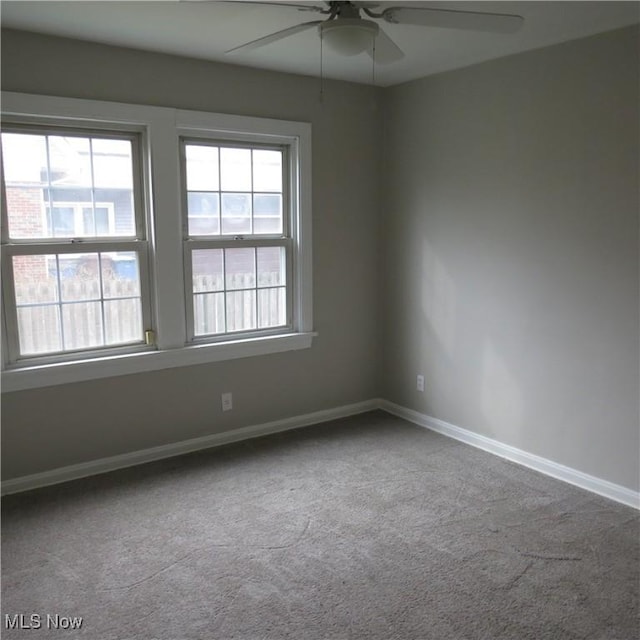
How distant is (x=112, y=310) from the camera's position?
353cm

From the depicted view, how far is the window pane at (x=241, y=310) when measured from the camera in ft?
13.0

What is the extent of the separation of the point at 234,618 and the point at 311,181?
9.00ft

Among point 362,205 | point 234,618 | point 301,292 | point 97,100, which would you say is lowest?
point 234,618

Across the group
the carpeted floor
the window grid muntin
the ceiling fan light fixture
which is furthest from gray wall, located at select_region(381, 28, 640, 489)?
the window grid muntin

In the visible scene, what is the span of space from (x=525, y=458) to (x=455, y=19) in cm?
251

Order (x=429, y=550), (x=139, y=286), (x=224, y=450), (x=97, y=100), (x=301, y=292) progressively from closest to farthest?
(x=429, y=550) < (x=97, y=100) < (x=139, y=286) < (x=224, y=450) < (x=301, y=292)

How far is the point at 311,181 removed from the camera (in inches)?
161

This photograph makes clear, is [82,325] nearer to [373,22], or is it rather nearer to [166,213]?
[166,213]

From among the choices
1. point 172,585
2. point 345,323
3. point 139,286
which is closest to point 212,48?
point 139,286

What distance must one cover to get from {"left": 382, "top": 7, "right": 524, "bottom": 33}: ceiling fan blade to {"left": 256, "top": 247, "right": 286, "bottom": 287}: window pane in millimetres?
2013

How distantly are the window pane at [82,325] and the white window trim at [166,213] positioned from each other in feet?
0.36

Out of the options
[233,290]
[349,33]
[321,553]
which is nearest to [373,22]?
[349,33]

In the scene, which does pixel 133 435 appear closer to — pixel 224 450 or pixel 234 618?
pixel 224 450

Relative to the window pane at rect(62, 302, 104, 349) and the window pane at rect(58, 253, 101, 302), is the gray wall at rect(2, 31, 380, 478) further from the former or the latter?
the window pane at rect(58, 253, 101, 302)
